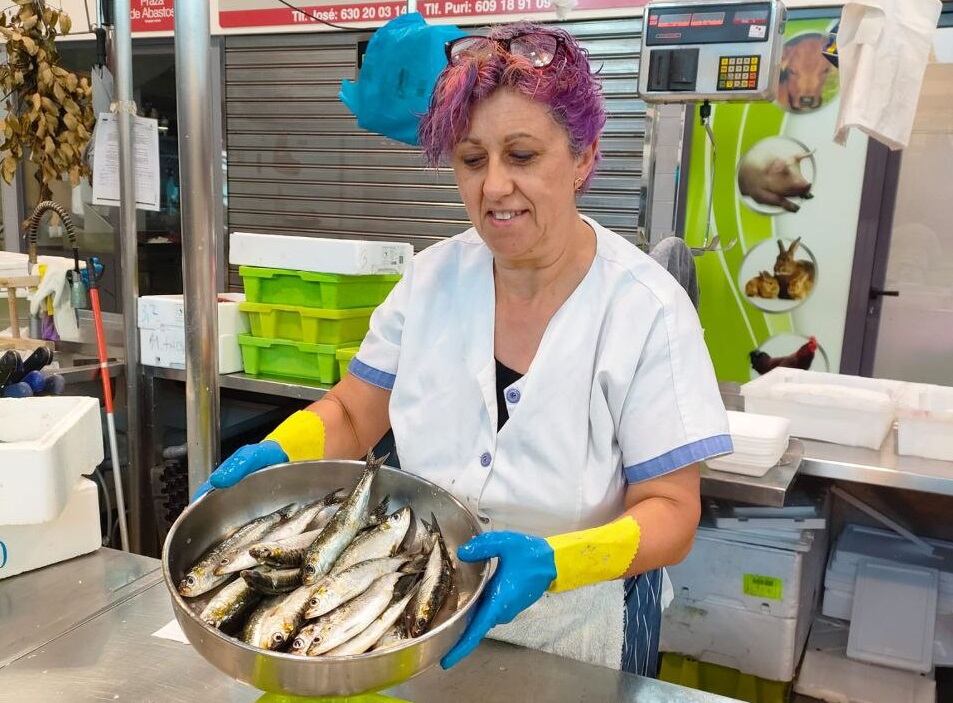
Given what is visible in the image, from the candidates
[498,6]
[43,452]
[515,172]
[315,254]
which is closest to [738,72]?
[315,254]

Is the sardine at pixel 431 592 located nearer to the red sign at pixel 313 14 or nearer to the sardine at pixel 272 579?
the sardine at pixel 272 579

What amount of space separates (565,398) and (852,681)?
1910mm

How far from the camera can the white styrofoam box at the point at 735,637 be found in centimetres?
241

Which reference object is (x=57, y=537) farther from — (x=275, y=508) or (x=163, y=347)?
(x=163, y=347)

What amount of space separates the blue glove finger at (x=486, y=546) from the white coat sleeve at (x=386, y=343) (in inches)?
24.2

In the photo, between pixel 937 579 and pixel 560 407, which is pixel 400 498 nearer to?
pixel 560 407

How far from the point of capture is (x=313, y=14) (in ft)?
15.8

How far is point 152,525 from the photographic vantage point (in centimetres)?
324

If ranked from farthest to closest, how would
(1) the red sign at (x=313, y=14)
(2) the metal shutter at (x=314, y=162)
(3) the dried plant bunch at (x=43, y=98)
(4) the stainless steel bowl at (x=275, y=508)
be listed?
(2) the metal shutter at (x=314, y=162) → (1) the red sign at (x=313, y=14) → (3) the dried plant bunch at (x=43, y=98) → (4) the stainless steel bowl at (x=275, y=508)

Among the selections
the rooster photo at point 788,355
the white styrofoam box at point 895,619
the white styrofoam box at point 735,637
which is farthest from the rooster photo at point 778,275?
the white styrofoam box at point 735,637

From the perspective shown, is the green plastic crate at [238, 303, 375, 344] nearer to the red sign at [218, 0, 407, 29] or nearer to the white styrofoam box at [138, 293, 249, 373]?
the white styrofoam box at [138, 293, 249, 373]

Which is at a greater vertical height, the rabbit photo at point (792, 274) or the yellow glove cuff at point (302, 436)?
the rabbit photo at point (792, 274)

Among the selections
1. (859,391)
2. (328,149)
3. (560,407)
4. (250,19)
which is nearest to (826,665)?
(859,391)

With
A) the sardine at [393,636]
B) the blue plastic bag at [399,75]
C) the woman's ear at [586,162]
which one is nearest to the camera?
the sardine at [393,636]
